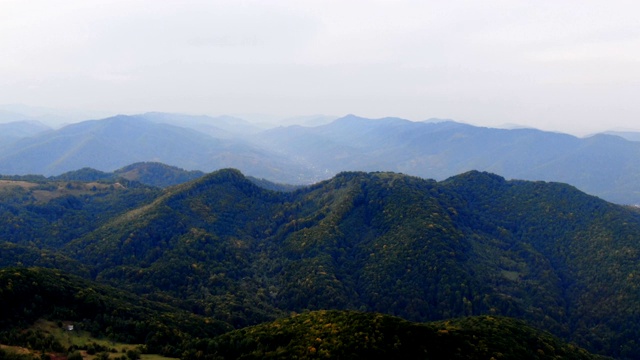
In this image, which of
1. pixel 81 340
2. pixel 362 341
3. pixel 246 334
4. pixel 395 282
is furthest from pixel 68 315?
pixel 395 282

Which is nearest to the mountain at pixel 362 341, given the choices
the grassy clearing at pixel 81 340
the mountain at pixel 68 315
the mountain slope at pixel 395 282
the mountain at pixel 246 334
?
the mountain at pixel 246 334

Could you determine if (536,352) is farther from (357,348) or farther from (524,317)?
(524,317)

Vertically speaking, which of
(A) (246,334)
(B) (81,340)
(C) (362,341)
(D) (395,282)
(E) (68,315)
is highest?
(C) (362,341)

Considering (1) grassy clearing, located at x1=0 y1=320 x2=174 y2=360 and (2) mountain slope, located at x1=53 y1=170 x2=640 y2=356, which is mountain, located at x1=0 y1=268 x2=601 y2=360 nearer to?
(1) grassy clearing, located at x1=0 y1=320 x2=174 y2=360

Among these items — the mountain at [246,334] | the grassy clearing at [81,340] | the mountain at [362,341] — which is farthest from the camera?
the grassy clearing at [81,340]

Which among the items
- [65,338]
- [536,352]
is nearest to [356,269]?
[536,352]

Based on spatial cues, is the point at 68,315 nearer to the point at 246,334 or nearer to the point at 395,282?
the point at 246,334

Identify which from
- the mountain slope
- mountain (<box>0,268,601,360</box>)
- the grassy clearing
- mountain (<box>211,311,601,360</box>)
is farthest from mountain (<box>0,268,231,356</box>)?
the mountain slope

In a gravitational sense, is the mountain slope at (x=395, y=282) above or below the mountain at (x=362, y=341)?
below

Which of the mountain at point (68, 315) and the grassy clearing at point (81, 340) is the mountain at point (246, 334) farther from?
the grassy clearing at point (81, 340)

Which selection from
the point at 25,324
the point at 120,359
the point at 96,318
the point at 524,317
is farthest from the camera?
the point at 524,317

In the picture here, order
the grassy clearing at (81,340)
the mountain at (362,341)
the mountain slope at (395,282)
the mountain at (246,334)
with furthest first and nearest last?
the mountain slope at (395,282) → the grassy clearing at (81,340) → the mountain at (246,334) → the mountain at (362,341)
